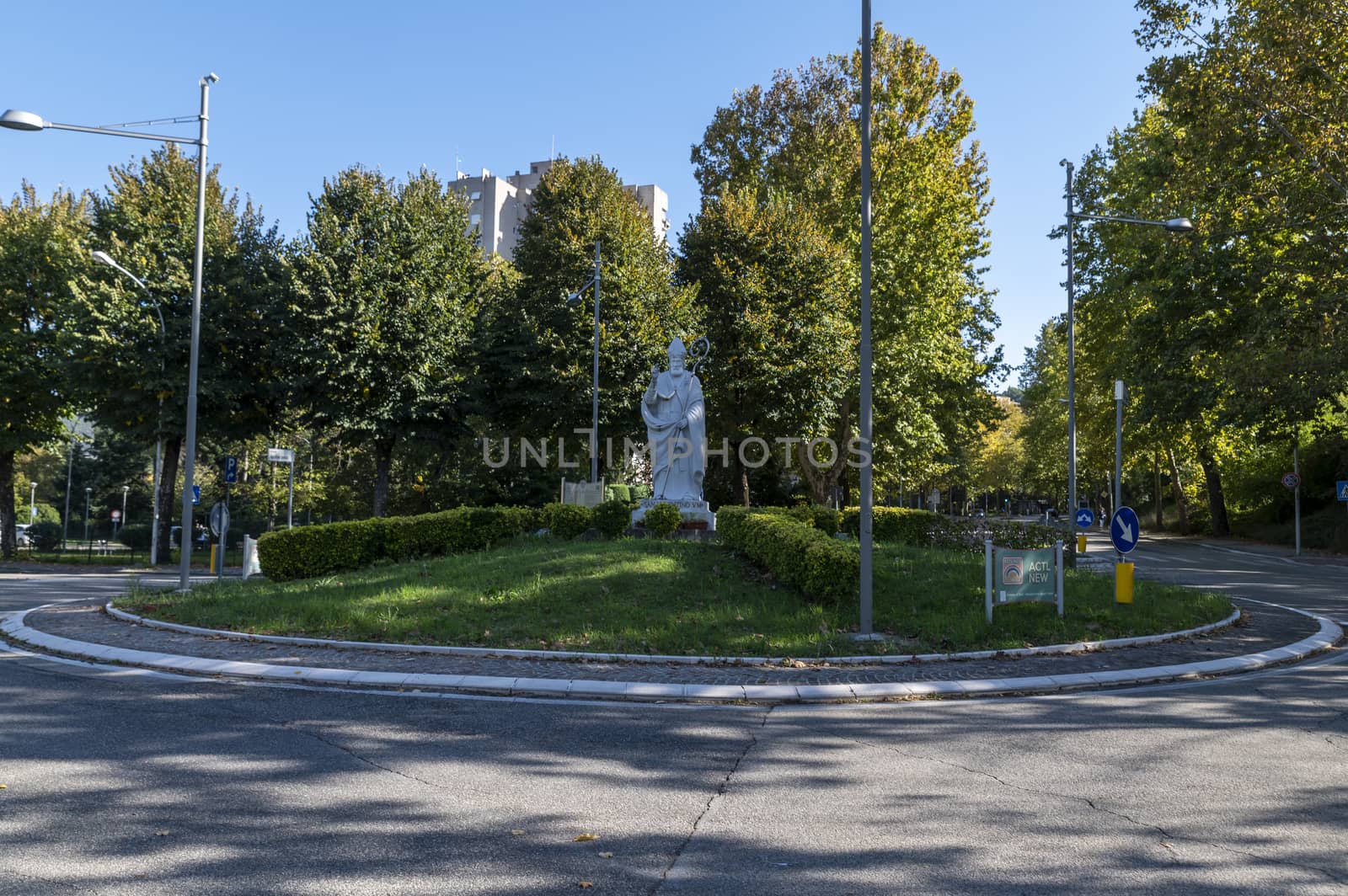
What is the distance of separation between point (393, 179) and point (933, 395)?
2191cm

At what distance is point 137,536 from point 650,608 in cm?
4497

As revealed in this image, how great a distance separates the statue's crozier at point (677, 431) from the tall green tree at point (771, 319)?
11390mm

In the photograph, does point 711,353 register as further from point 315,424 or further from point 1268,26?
point 1268,26

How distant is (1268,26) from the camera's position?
23.2 metres

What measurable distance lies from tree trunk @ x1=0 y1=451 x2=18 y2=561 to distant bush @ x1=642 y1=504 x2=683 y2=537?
26.8 m

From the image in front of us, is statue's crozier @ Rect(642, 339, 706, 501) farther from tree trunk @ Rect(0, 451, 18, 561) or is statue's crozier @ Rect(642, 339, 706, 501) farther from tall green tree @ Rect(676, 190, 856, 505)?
tree trunk @ Rect(0, 451, 18, 561)

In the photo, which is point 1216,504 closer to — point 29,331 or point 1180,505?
point 1180,505

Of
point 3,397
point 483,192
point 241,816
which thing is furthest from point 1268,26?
point 483,192

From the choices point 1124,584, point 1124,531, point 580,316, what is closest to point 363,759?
point 1124,584

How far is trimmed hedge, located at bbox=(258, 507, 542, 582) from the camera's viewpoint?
646 inches

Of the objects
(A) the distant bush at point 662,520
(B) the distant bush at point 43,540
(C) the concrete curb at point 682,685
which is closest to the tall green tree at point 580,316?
(A) the distant bush at point 662,520

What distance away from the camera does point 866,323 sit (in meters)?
11.3

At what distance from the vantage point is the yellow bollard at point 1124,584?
13.0 m

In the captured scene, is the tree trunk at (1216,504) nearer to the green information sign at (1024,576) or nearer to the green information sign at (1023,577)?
the green information sign at (1023,577)
